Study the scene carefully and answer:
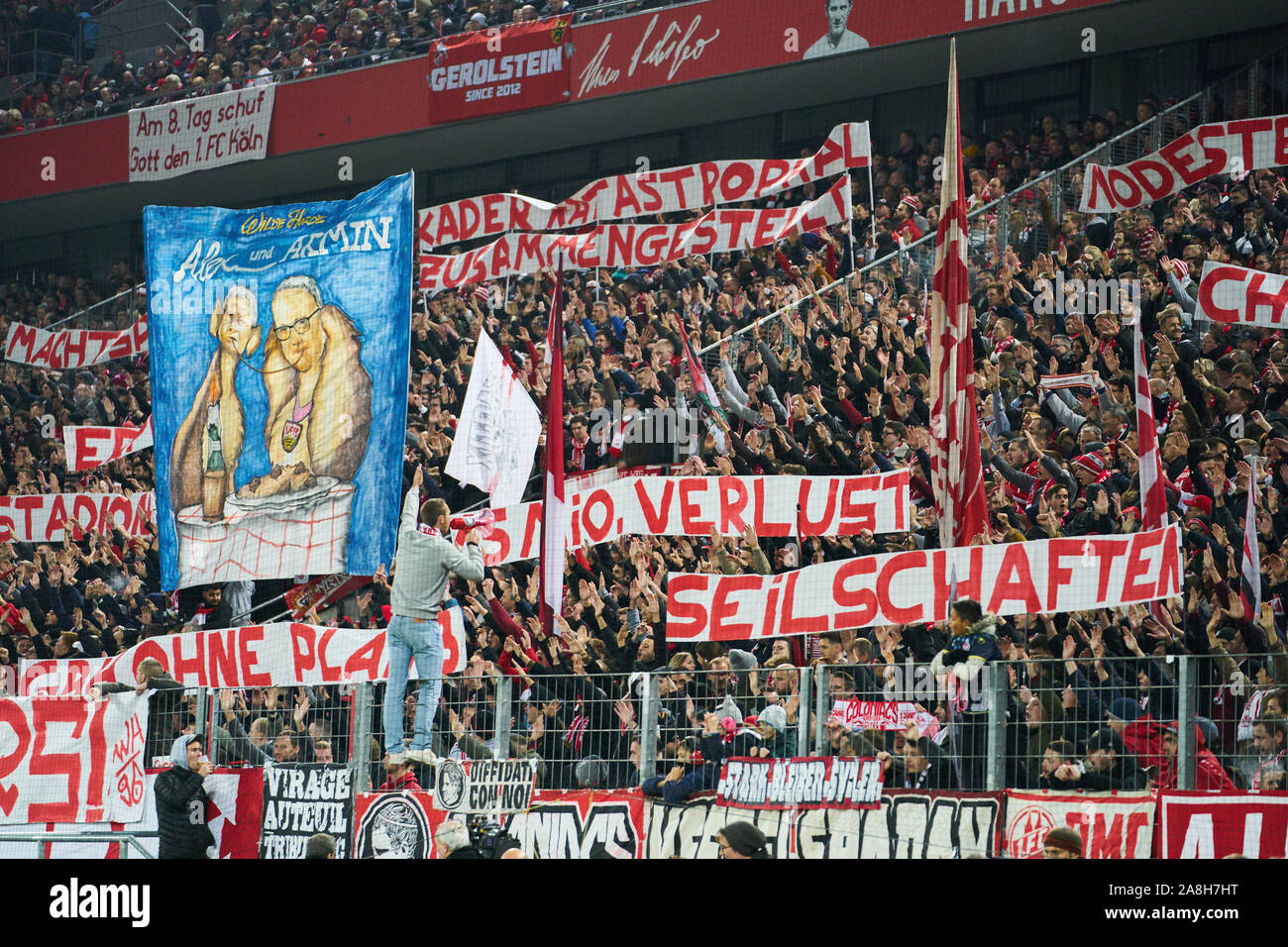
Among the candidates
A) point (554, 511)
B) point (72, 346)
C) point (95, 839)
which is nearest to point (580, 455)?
point (554, 511)

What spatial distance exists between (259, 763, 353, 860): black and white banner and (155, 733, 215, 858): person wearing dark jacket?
35cm

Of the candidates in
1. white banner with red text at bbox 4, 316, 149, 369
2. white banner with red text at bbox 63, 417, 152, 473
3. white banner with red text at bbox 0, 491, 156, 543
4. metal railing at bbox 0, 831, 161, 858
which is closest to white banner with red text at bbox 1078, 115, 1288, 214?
metal railing at bbox 0, 831, 161, 858

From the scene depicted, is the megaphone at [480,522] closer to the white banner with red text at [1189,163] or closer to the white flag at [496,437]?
the white flag at [496,437]

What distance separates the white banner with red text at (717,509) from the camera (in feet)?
39.8

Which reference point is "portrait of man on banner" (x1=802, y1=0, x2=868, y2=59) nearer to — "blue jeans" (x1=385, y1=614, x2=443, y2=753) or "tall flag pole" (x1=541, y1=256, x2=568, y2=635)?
"tall flag pole" (x1=541, y1=256, x2=568, y2=635)

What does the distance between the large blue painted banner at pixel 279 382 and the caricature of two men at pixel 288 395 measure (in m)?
0.01

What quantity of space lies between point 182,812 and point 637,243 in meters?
9.30

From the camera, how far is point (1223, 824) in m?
7.79

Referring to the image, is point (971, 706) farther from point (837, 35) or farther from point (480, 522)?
point (837, 35)

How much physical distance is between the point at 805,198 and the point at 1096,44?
3.82 m

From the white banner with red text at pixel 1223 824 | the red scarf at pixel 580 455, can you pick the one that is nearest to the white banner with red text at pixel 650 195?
the red scarf at pixel 580 455

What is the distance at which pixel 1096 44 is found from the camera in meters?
20.0
